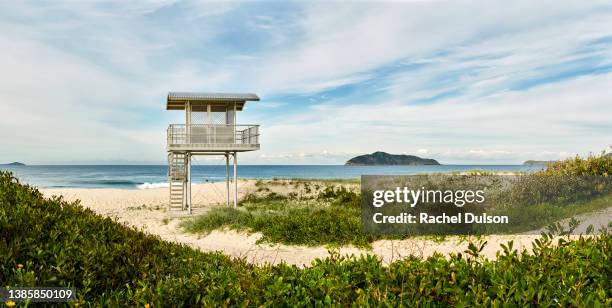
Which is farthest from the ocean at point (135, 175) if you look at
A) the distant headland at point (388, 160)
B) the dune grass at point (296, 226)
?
the dune grass at point (296, 226)

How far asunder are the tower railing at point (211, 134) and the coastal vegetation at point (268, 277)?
626 inches

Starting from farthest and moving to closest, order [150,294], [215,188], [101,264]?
[215,188] < [101,264] < [150,294]

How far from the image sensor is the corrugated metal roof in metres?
20.7

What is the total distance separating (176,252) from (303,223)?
7.82 m

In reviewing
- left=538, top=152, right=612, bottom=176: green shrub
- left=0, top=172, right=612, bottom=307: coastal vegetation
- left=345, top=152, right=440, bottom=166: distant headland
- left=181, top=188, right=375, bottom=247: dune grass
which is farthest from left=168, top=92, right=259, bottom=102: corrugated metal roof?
left=345, top=152, right=440, bottom=166: distant headland

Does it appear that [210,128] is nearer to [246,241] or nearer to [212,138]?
[212,138]

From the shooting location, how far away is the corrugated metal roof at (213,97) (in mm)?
20672

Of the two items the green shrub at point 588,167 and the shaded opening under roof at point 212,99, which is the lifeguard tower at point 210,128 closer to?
the shaded opening under roof at point 212,99

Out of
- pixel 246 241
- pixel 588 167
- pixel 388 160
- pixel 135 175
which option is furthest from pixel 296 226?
pixel 388 160

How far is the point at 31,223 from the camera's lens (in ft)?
14.7

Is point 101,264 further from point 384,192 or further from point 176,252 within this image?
point 384,192

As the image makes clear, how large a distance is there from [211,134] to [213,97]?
176cm

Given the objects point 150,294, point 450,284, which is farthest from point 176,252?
point 450,284

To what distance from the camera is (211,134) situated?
69.4ft
